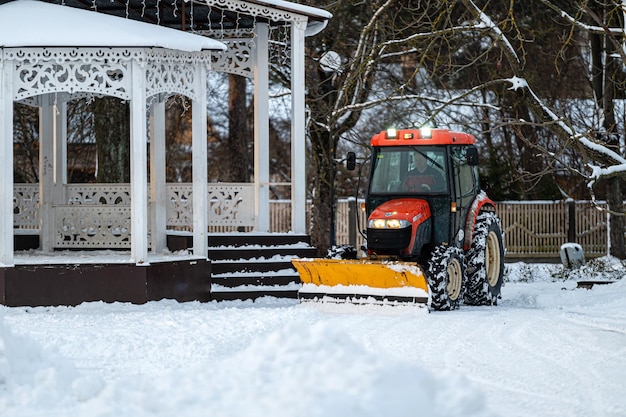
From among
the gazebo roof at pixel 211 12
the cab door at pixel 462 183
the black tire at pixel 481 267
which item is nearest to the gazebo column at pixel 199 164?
the gazebo roof at pixel 211 12

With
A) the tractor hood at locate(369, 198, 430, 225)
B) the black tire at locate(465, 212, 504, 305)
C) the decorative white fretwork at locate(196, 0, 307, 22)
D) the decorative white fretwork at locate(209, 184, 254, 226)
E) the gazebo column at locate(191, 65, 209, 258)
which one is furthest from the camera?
the decorative white fretwork at locate(209, 184, 254, 226)

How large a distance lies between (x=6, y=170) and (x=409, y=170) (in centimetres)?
528

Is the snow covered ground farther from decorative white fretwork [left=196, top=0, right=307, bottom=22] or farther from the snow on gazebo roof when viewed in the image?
decorative white fretwork [left=196, top=0, right=307, bottom=22]

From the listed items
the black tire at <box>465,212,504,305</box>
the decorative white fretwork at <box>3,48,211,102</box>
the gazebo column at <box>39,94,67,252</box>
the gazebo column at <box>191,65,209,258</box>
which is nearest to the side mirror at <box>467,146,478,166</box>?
the black tire at <box>465,212,504,305</box>

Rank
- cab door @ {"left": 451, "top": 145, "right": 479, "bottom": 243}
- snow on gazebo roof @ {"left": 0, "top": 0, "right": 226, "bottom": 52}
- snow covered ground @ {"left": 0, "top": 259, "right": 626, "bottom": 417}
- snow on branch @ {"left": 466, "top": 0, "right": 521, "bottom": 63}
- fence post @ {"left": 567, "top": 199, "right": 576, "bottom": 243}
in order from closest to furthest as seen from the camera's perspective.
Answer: snow covered ground @ {"left": 0, "top": 259, "right": 626, "bottom": 417} → snow on gazebo roof @ {"left": 0, "top": 0, "right": 226, "bottom": 52} → cab door @ {"left": 451, "top": 145, "right": 479, "bottom": 243} → snow on branch @ {"left": 466, "top": 0, "right": 521, "bottom": 63} → fence post @ {"left": 567, "top": 199, "right": 576, "bottom": 243}

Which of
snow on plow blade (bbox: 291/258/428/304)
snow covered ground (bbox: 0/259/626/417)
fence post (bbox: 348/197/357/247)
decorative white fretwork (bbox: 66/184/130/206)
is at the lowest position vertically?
snow covered ground (bbox: 0/259/626/417)

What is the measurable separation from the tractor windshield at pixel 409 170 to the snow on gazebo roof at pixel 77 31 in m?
2.69

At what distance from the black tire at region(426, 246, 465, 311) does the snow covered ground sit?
238 mm

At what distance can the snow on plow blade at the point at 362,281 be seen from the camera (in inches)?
530

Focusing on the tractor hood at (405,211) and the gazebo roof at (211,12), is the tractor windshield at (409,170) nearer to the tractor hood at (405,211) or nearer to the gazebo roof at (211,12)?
the tractor hood at (405,211)

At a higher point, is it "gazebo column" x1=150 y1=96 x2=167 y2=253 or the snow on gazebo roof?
the snow on gazebo roof

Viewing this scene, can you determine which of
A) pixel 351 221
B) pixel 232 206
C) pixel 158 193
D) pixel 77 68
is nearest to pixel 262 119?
pixel 232 206

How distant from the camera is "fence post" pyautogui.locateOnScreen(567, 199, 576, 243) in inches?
1147

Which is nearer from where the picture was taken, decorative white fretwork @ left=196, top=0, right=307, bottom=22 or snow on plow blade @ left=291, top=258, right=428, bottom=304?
snow on plow blade @ left=291, top=258, right=428, bottom=304
